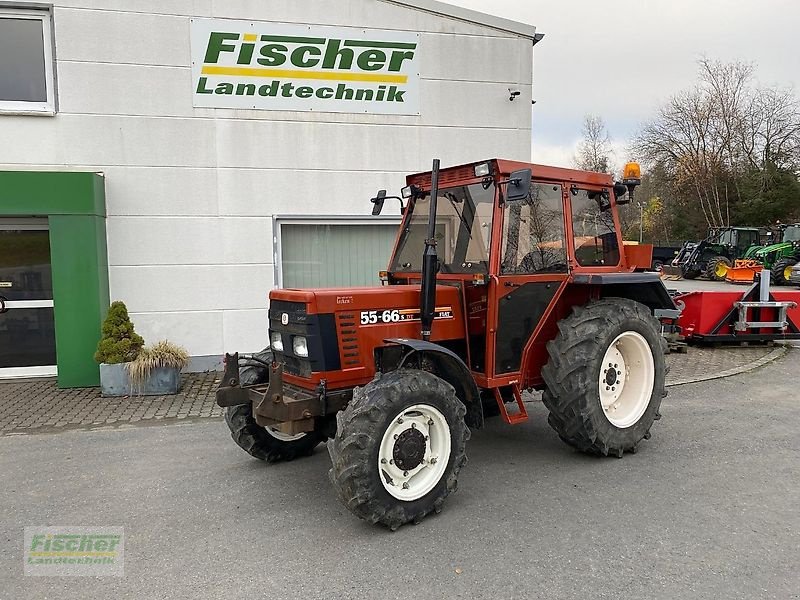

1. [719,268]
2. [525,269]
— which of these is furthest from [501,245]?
[719,268]

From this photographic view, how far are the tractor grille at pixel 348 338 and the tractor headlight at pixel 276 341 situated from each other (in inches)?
22.0

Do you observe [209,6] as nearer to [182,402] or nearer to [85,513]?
[182,402]

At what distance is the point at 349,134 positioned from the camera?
852 centimetres

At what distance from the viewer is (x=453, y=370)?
421 cm

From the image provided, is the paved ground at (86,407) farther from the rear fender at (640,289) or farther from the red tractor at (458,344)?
the rear fender at (640,289)

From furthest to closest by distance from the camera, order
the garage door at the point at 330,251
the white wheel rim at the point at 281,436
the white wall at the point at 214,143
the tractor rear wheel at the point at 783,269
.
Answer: the tractor rear wheel at the point at 783,269 < the garage door at the point at 330,251 < the white wall at the point at 214,143 < the white wheel rim at the point at 281,436

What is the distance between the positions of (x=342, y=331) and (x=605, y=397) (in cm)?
239

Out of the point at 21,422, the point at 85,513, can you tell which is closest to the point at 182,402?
the point at 21,422

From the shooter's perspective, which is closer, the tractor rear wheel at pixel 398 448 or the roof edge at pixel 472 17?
the tractor rear wheel at pixel 398 448

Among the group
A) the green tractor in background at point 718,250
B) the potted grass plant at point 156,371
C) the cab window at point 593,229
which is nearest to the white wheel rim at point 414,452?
the cab window at point 593,229

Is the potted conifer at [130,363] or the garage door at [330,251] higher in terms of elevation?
the garage door at [330,251]

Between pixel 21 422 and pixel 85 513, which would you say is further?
pixel 21 422

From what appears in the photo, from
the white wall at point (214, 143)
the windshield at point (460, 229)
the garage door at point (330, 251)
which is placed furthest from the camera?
the garage door at point (330, 251)

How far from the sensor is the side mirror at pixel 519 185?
3992 millimetres
